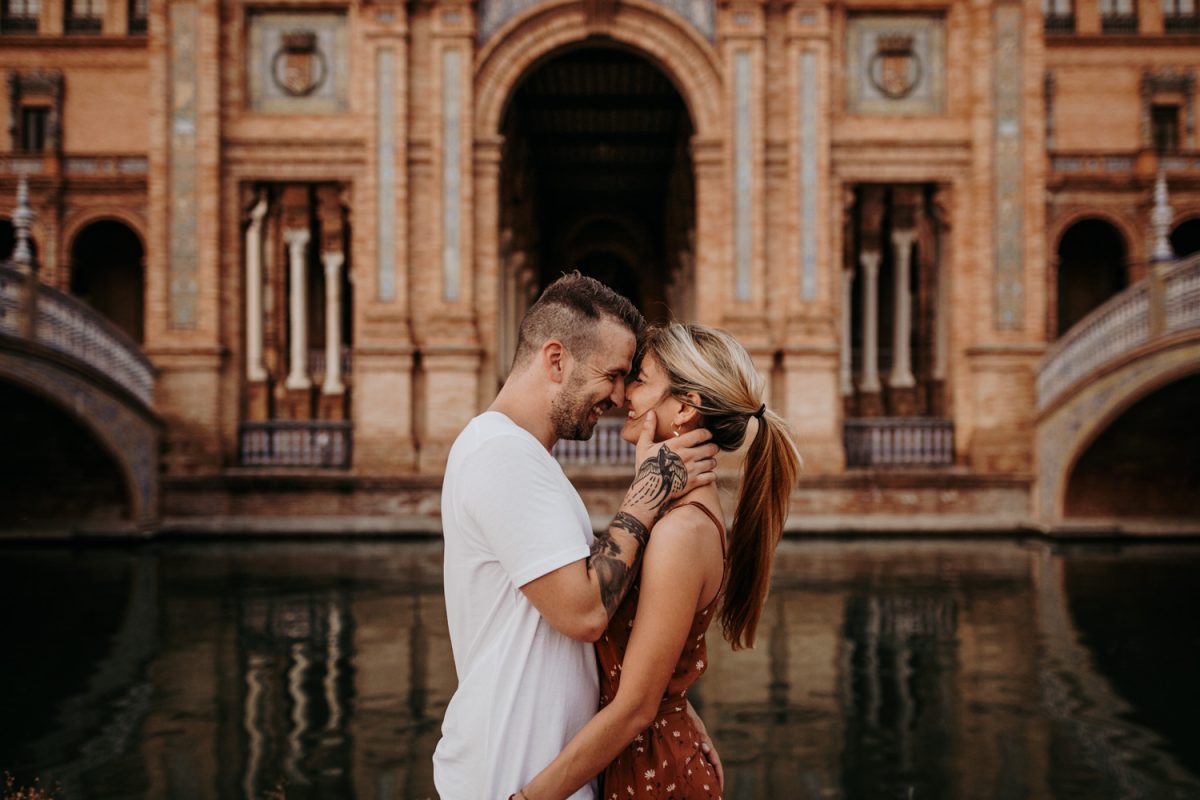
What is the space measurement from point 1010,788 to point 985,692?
168cm

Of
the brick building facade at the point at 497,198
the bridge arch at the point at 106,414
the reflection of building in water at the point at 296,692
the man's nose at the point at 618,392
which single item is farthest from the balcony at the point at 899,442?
the man's nose at the point at 618,392

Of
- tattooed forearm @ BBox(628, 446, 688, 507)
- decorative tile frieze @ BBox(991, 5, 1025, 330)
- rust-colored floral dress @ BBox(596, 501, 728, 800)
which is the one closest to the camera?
tattooed forearm @ BBox(628, 446, 688, 507)

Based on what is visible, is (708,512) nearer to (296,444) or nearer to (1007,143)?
(296,444)

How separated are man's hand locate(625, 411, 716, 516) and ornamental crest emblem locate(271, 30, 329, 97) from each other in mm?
15700

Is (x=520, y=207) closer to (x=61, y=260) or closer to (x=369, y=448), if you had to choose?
(x=369, y=448)

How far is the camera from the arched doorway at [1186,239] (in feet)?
76.5

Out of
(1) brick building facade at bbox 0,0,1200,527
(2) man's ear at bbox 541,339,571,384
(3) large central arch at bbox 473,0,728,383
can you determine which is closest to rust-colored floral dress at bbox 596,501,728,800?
(2) man's ear at bbox 541,339,571,384

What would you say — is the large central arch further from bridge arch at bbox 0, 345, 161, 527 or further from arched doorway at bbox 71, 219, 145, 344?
arched doorway at bbox 71, 219, 145, 344

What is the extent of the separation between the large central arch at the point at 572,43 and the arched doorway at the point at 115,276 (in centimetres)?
1276

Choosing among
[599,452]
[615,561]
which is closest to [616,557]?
[615,561]

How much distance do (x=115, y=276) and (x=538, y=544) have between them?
85.0 ft

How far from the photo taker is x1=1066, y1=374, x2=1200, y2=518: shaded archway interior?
14445 mm

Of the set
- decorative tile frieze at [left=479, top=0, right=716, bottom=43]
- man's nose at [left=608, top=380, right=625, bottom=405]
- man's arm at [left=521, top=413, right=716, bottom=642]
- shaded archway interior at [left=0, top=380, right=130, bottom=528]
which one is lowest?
shaded archway interior at [left=0, top=380, right=130, bottom=528]

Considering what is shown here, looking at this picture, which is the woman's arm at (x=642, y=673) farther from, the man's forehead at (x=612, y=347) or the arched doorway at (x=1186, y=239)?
the arched doorway at (x=1186, y=239)
